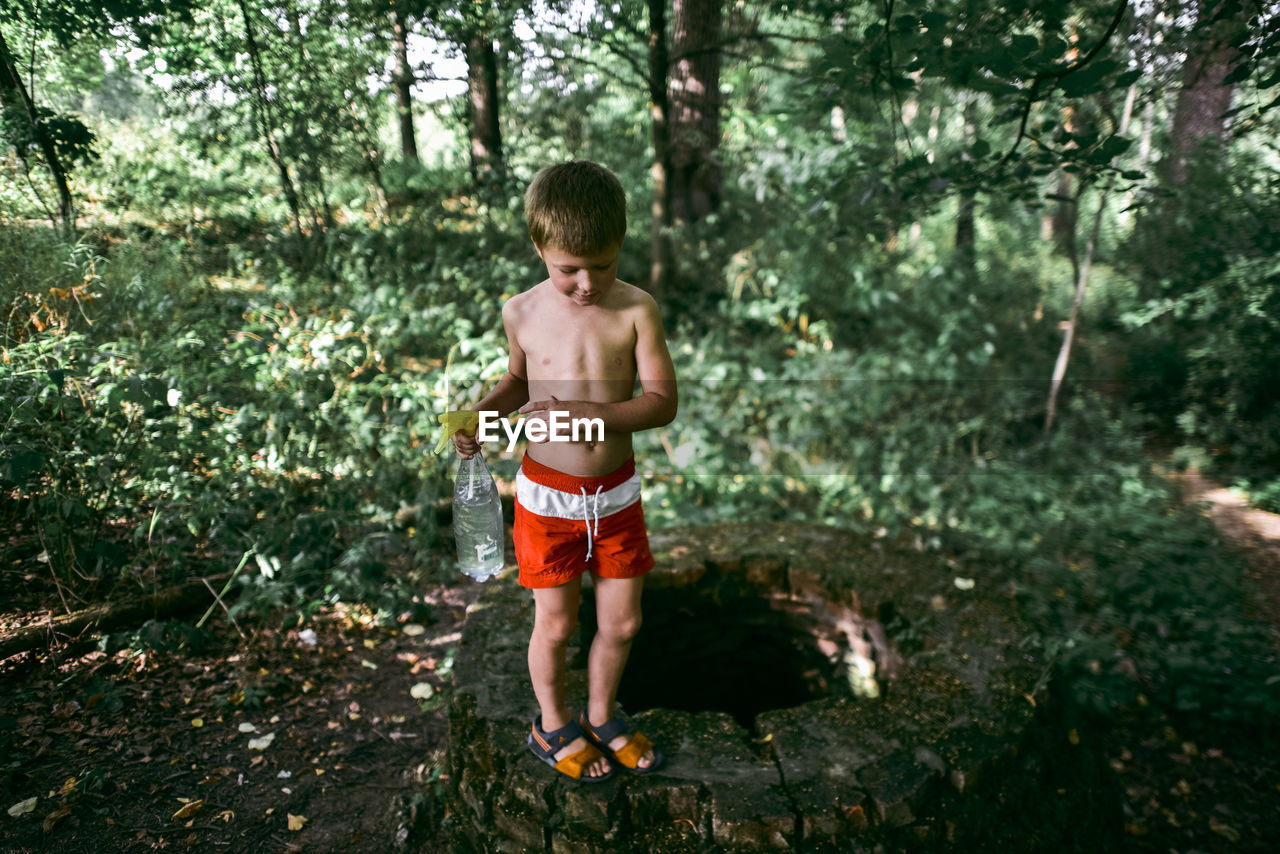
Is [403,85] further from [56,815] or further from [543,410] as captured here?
[56,815]

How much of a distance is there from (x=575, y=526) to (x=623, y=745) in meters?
0.61

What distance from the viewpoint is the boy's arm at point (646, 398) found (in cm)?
166

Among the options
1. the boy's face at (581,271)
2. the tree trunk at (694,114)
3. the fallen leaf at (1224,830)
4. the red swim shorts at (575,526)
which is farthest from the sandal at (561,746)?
the tree trunk at (694,114)

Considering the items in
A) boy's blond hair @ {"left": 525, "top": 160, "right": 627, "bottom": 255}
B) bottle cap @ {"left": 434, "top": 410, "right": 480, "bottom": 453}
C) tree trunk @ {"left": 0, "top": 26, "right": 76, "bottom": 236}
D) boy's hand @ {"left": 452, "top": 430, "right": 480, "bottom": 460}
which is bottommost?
boy's hand @ {"left": 452, "top": 430, "right": 480, "bottom": 460}

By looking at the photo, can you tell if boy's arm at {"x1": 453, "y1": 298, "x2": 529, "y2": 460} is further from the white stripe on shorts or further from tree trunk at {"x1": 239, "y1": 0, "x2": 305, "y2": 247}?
tree trunk at {"x1": 239, "y1": 0, "x2": 305, "y2": 247}

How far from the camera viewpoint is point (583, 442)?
178cm

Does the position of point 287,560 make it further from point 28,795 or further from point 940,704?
point 940,704

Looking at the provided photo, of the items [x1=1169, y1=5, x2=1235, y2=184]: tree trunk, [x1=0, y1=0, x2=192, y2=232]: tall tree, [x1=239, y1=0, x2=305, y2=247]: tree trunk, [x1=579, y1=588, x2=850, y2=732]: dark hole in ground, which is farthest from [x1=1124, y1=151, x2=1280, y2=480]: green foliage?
[x1=0, y1=0, x2=192, y2=232]: tall tree

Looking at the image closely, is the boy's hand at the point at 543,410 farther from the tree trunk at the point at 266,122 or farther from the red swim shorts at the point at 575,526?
the tree trunk at the point at 266,122

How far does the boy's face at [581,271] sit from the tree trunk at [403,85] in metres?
2.99

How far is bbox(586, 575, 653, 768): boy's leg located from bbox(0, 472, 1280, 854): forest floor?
793 millimetres

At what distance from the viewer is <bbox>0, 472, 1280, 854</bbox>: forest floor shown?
2.15 meters

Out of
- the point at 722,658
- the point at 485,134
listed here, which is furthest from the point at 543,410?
Result: the point at 485,134

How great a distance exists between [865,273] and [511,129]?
3.41m
